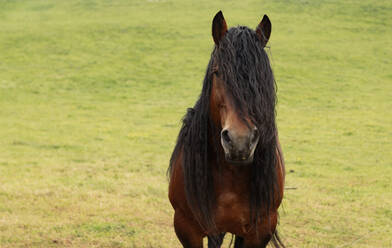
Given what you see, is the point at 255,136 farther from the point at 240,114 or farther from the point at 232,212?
the point at 232,212

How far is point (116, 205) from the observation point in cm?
747

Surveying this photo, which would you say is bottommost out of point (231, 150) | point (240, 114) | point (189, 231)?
point (189, 231)

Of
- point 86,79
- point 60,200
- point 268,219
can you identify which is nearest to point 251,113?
point 268,219

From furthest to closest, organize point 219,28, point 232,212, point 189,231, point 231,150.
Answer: point 189,231
point 232,212
point 219,28
point 231,150

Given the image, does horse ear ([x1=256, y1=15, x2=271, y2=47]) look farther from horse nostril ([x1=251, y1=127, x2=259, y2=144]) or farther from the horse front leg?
the horse front leg

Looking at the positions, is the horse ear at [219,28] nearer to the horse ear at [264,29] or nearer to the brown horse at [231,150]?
the brown horse at [231,150]

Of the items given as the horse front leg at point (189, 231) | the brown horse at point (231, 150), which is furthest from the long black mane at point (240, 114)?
the horse front leg at point (189, 231)

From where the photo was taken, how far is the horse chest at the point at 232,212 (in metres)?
3.27

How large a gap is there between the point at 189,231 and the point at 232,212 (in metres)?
0.42

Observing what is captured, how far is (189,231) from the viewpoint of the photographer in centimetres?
353

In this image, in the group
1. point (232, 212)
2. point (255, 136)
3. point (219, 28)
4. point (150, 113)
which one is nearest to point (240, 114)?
point (255, 136)

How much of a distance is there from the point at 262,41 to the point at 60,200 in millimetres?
5651

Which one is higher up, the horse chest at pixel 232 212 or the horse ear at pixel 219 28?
the horse ear at pixel 219 28

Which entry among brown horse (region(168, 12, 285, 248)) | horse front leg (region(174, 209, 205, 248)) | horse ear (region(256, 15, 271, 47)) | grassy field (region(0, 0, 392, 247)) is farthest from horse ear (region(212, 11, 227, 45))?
horse front leg (region(174, 209, 205, 248))
